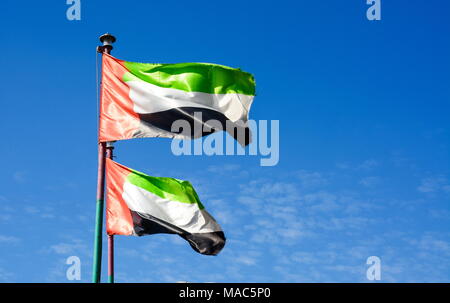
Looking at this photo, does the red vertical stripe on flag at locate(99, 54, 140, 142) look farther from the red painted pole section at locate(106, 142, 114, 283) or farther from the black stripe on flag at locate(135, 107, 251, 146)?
the black stripe on flag at locate(135, 107, 251, 146)

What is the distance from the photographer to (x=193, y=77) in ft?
53.6

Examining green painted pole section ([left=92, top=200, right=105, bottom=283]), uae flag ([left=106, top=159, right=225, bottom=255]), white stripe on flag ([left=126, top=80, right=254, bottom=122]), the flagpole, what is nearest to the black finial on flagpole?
the flagpole

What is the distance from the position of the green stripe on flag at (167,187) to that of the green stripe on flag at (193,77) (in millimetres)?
2270

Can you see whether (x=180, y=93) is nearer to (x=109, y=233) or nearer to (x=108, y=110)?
(x=108, y=110)

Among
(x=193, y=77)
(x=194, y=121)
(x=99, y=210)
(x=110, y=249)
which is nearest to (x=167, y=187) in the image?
(x=194, y=121)

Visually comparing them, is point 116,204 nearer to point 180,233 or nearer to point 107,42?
point 180,233

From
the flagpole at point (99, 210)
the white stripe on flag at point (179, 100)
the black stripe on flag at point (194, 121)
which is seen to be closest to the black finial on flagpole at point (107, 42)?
the flagpole at point (99, 210)

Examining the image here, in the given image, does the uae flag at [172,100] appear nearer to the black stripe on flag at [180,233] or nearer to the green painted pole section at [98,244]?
the green painted pole section at [98,244]

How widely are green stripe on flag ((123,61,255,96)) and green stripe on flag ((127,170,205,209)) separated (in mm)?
2270

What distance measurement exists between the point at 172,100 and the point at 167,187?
82.7 inches
